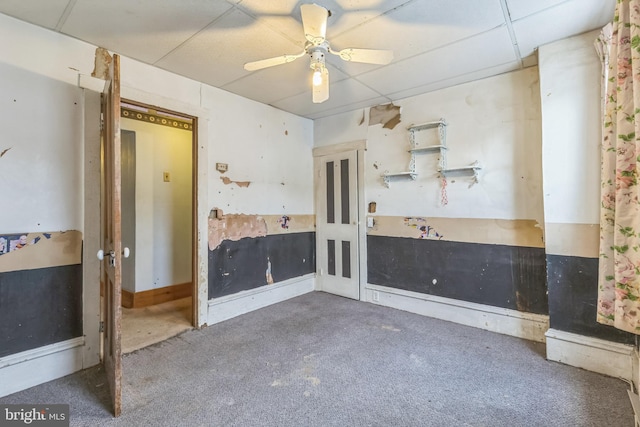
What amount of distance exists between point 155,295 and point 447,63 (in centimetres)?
422

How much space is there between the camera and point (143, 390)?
1.96 metres

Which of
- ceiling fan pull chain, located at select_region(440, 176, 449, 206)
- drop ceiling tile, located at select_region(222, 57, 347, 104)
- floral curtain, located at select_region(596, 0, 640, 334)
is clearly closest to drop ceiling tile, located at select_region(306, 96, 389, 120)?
drop ceiling tile, located at select_region(222, 57, 347, 104)

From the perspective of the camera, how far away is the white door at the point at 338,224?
12.9 ft

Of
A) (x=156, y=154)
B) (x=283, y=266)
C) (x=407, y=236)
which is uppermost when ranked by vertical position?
(x=156, y=154)

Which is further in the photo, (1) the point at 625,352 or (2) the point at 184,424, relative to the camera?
(1) the point at 625,352

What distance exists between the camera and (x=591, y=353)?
2.20 meters

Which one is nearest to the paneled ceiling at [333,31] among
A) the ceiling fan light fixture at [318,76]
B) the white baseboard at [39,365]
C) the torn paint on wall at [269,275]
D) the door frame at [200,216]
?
the ceiling fan light fixture at [318,76]

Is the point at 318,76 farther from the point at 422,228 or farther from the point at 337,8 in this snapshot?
the point at 422,228

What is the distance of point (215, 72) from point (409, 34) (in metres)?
1.74

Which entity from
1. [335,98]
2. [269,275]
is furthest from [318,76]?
[269,275]

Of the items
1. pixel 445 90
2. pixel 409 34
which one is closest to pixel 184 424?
pixel 409 34

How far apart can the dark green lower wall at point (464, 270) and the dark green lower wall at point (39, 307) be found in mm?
2928

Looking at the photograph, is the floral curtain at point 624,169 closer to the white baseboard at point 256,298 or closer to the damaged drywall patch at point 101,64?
the white baseboard at point 256,298

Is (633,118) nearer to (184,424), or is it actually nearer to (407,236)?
(407,236)
